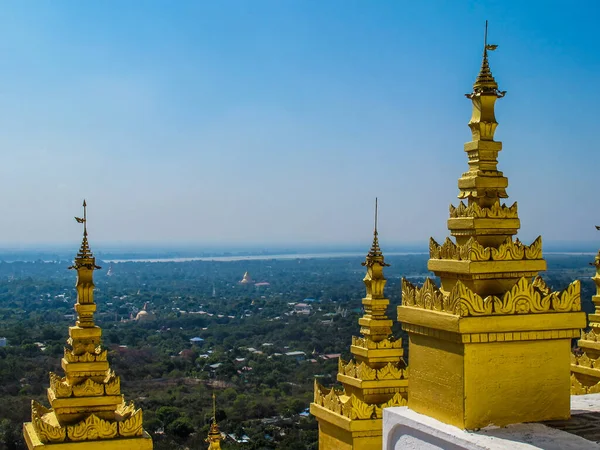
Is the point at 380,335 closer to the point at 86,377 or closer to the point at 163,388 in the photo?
the point at 86,377

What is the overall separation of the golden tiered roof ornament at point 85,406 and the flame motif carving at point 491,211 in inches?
198

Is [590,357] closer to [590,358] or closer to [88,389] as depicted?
[590,358]

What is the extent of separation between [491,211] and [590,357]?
5927mm

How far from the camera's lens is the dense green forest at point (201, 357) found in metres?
45.2

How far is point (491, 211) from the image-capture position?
8.12 meters

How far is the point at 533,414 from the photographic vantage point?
25.1 ft

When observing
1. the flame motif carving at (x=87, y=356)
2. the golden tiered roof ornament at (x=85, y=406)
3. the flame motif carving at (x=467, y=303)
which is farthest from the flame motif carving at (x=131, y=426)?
the flame motif carving at (x=467, y=303)

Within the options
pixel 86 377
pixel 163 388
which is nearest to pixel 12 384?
pixel 163 388

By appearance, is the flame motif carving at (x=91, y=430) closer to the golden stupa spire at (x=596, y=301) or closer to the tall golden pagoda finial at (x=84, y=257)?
the tall golden pagoda finial at (x=84, y=257)

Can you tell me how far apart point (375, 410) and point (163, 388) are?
4952cm

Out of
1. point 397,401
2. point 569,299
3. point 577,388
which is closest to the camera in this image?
point 569,299

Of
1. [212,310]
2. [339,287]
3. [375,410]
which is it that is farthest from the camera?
[339,287]

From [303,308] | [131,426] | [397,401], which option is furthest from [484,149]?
[303,308]

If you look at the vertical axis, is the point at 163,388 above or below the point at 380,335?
below
